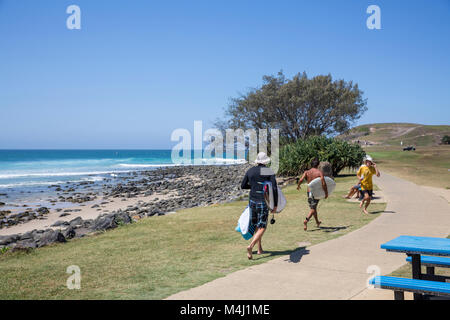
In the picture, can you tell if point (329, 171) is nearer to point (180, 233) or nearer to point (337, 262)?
point (180, 233)

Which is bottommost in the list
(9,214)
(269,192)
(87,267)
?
(9,214)

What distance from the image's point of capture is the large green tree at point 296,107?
1517 inches

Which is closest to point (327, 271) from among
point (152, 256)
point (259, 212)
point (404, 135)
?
point (259, 212)

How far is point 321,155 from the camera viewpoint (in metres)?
24.6

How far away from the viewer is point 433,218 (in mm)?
9938

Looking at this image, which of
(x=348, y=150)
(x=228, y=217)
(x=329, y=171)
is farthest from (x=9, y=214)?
(x=348, y=150)

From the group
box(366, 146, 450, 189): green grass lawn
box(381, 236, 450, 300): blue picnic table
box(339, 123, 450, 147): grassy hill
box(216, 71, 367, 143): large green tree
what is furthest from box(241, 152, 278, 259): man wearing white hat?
box(339, 123, 450, 147): grassy hill

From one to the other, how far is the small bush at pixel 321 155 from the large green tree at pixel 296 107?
1269 centimetres

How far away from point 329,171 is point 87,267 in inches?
527

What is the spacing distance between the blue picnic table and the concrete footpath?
0.44 metres

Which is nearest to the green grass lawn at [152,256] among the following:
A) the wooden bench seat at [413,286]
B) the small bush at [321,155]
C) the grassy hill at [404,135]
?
the wooden bench seat at [413,286]

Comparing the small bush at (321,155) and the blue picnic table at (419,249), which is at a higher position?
the small bush at (321,155)

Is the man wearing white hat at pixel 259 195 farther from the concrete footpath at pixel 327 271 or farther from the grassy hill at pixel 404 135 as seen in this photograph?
the grassy hill at pixel 404 135

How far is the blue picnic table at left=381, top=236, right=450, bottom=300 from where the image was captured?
427 cm
